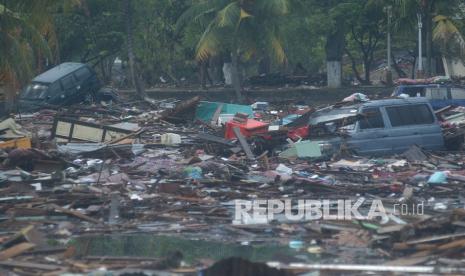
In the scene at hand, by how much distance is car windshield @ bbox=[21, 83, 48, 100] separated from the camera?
32750 mm

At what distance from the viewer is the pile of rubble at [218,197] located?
9.34 m

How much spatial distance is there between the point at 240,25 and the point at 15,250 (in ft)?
84.6

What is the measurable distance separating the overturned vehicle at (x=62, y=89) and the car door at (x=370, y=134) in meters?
16.8

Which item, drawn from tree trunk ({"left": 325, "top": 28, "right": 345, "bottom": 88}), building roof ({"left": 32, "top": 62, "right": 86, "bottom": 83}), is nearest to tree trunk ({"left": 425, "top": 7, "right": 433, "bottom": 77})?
tree trunk ({"left": 325, "top": 28, "right": 345, "bottom": 88})

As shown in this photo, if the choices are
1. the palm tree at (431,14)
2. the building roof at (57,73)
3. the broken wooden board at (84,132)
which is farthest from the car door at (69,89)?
the palm tree at (431,14)

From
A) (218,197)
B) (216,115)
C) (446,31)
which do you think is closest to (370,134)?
(218,197)

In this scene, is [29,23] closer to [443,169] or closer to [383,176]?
[383,176]

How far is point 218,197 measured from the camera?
1344 cm

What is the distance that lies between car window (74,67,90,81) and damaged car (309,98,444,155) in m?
17.1

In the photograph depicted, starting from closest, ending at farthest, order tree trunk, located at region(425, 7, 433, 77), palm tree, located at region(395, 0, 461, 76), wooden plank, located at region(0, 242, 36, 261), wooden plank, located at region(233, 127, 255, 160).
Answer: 1. wooden plank, located at region(0, 242, 36, 261)
2. wooden plank, located at region(233, 127, 255, 160)
3. palm tree, located at region(395, 0, 461, 76)
4. tree trunk, located at region(425, 7, 433, 77)

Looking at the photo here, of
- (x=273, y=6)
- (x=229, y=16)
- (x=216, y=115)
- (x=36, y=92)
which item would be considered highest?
(x=273, y=6)

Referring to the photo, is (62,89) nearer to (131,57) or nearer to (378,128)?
(131,57)

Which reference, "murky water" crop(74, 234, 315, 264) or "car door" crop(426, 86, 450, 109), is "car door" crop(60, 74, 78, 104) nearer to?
"car door" crop(426, 86, 450, 109)

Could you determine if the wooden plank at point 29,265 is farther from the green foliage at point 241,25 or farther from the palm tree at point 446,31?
the palm tree at point 446,31
